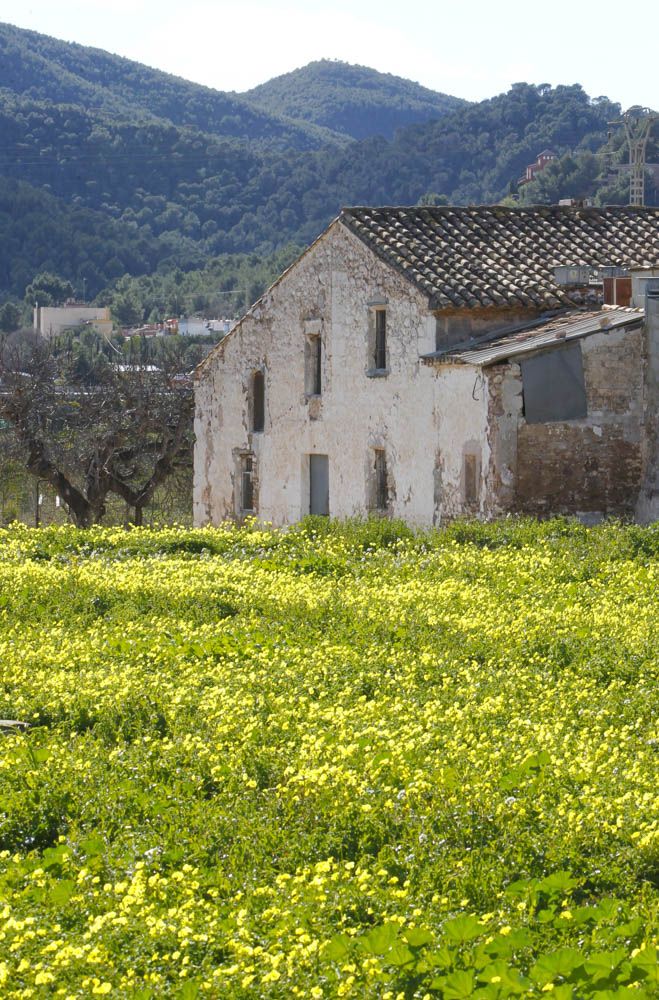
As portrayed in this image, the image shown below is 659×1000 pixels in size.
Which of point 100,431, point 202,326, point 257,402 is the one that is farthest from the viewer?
point 202,326

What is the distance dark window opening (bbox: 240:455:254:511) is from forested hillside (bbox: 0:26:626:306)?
54.6 m

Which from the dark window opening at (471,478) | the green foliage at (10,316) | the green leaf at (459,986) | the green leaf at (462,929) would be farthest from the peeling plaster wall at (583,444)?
the green foliage at (10,316)

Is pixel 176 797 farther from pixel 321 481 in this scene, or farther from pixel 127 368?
pixel 127 368

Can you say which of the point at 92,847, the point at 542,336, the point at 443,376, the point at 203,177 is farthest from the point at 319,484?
the point at 203,177

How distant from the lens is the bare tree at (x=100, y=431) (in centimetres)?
3528

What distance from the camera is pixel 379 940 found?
6.54 m

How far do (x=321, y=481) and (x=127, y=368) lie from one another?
523 inches

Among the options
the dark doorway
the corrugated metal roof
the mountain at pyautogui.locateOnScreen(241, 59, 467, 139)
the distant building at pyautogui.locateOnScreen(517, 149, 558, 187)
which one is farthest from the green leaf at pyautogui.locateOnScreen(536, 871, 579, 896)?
the mountain at pyautogui.locateOnScreen(241, 59, 467, 139)

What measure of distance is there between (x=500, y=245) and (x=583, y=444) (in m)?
5.84

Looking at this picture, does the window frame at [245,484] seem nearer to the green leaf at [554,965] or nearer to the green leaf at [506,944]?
the green leaf at [506,944]

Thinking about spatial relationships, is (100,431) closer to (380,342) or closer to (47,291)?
(380,342)

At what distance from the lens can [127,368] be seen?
41.1m

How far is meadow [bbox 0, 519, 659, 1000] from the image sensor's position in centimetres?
666

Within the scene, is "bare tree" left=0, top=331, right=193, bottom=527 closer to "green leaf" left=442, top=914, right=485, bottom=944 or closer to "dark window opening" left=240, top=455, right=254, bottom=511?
"dark window opening" left=240, top=455, right=254, bottom=511
